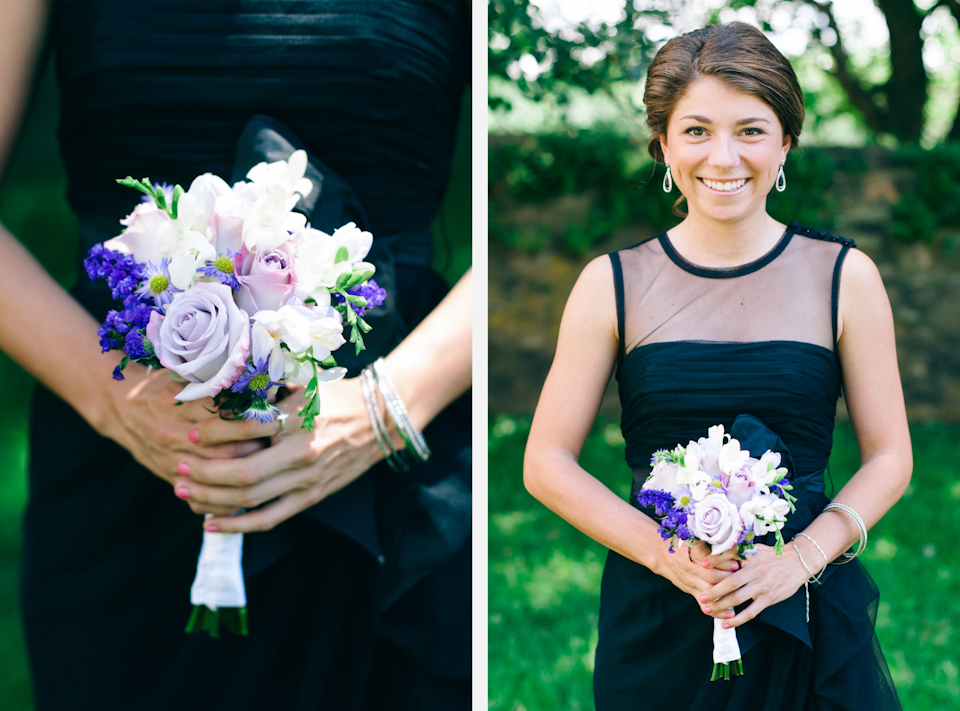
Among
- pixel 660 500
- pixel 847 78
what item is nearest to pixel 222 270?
pixel 660 500

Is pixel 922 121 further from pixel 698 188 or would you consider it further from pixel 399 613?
pixel 399 613

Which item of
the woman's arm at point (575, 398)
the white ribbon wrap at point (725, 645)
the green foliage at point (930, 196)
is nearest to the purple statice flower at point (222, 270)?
the woman's arm at point (575, 398)

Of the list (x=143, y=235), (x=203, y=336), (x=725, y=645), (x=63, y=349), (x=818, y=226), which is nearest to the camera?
(x=203, y=336)

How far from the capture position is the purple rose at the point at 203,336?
3.97 ft

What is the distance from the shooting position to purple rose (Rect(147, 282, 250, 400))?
1210 mm

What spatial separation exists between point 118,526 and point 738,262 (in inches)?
56.5

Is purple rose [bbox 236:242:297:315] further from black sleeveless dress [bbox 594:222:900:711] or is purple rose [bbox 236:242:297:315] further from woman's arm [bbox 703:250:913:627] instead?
woman's arm [bbox 703:250:913:627]

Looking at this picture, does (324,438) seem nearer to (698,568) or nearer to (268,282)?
(268,282)

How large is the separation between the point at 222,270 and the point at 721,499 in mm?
917

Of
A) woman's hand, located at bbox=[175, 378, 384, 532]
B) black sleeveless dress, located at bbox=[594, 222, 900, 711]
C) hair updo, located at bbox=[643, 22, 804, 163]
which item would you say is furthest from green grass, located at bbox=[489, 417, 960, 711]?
hair updo, located at bbox=[643, 22, 804, 163]

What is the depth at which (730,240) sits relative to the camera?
5.11 feet

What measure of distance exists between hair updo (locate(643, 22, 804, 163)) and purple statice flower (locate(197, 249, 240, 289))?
0.90 m

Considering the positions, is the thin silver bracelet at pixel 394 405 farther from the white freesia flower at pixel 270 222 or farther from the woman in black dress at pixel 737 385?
the white freesia flower at pixel 270 222

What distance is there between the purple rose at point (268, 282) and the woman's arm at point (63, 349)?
304 mm
